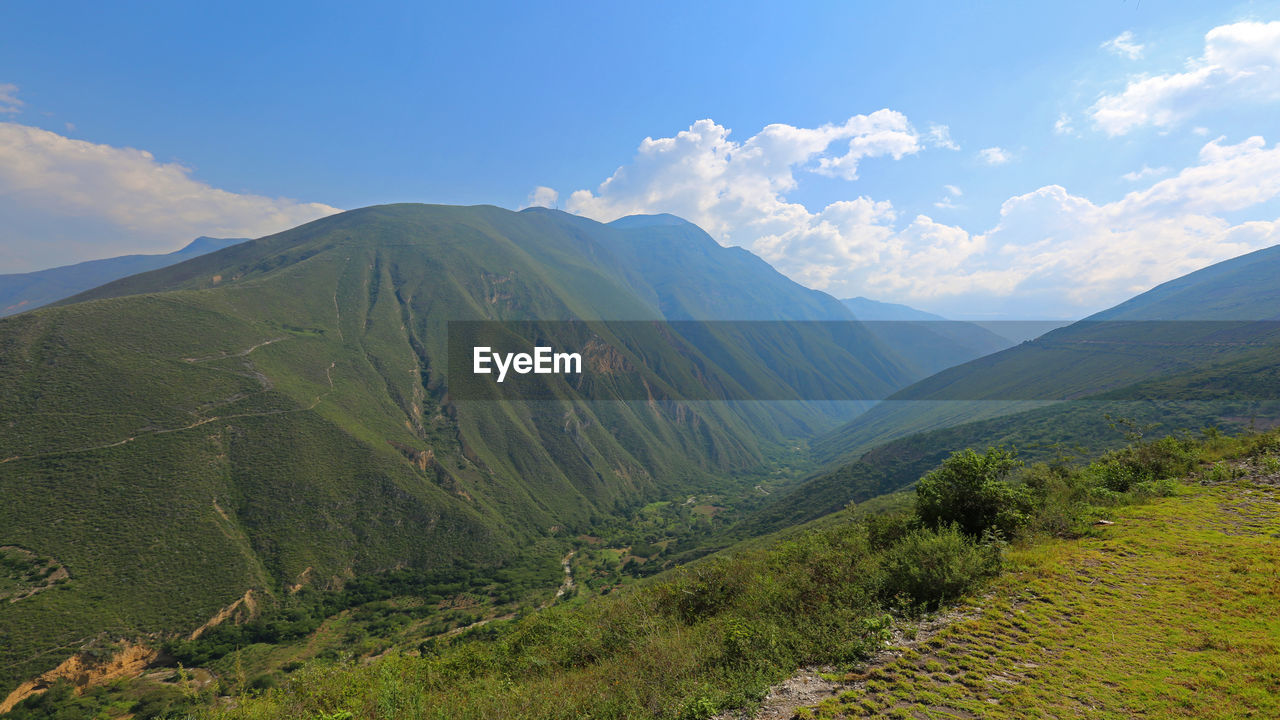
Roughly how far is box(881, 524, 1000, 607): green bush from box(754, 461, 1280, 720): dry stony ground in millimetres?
525

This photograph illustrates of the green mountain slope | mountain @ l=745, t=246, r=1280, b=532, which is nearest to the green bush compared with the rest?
mountain @ l=745, t=246, r=1280, b=532

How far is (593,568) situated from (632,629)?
78.3m

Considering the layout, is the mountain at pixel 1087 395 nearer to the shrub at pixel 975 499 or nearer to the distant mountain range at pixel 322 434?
the distant mountain range at pixel 322 434

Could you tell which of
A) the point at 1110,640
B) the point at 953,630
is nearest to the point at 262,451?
the point at 953,630

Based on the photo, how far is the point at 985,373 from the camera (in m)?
151

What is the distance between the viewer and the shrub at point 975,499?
1484 centimetres

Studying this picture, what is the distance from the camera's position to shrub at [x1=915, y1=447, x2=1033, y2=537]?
584 inches

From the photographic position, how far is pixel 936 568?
38.9 ft

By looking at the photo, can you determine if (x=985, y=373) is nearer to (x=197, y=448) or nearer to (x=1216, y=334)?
(x=1216, y=334)

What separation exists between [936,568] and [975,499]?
529 centimetres

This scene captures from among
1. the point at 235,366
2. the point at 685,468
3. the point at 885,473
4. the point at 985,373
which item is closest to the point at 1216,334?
the point at 985,373

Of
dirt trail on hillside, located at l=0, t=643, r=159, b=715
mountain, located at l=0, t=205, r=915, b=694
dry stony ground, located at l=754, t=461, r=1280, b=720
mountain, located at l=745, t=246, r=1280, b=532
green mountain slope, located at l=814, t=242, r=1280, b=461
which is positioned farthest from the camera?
green mountain slope, located at l=814, t=242, r=1280, b=461

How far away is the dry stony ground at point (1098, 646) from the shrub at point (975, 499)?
1.39m

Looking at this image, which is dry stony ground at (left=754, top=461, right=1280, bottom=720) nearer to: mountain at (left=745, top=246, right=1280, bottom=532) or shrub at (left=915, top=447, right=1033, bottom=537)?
shrub at (left=915, top=447, right=1033, bottom=537)
